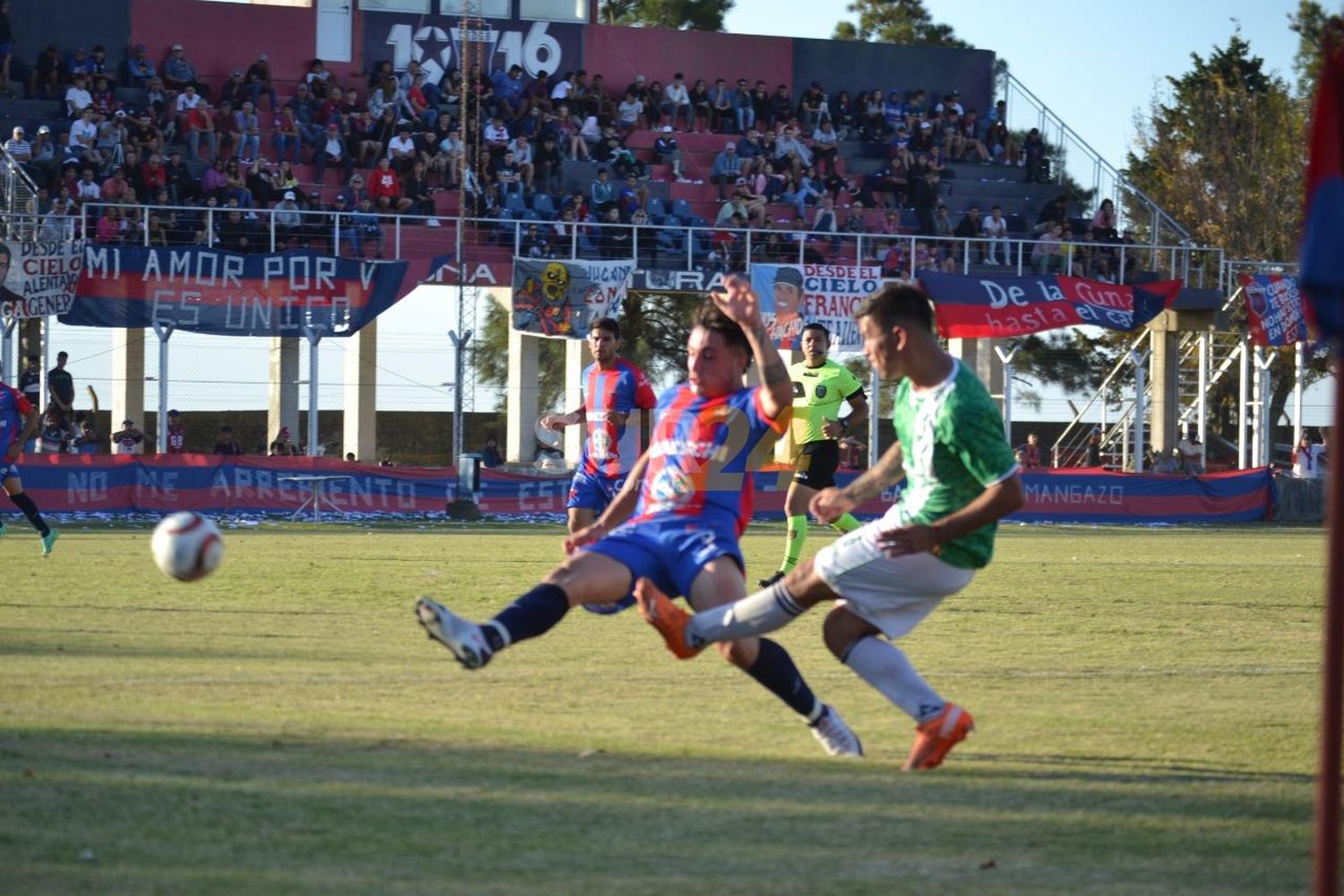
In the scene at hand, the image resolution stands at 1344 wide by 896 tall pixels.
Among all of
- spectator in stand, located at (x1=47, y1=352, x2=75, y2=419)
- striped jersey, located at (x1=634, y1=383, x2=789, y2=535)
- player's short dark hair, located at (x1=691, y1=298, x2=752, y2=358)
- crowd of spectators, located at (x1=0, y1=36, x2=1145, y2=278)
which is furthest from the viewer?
crowd of spectators, located at (x1=0, y1=36, x2=1145, y2=278)

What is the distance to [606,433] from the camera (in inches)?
530

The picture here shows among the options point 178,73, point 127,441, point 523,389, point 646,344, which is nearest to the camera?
point 127,441

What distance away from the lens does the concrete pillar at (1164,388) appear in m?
36.9

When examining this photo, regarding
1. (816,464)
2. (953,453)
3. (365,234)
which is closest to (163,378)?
(365,234)

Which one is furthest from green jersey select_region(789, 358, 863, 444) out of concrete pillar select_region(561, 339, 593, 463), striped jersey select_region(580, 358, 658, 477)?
concrete pillar select_region(561, 339, 593, 463)

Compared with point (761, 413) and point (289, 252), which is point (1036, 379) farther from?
point (761, 413)

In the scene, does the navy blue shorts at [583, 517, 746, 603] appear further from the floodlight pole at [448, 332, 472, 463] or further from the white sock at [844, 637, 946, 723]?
the floodlight pole at [448, 332, 472, 463]

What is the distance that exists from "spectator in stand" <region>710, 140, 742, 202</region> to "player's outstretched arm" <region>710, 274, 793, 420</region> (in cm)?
2996

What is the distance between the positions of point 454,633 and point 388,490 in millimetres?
21968

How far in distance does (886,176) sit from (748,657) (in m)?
32.3

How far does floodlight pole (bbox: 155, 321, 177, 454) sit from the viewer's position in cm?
2794

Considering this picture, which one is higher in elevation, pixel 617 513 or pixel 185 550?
pixel 617 513

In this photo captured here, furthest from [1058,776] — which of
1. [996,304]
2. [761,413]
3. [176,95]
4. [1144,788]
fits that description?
[176,95]

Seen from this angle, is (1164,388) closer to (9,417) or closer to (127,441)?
(127,441)
